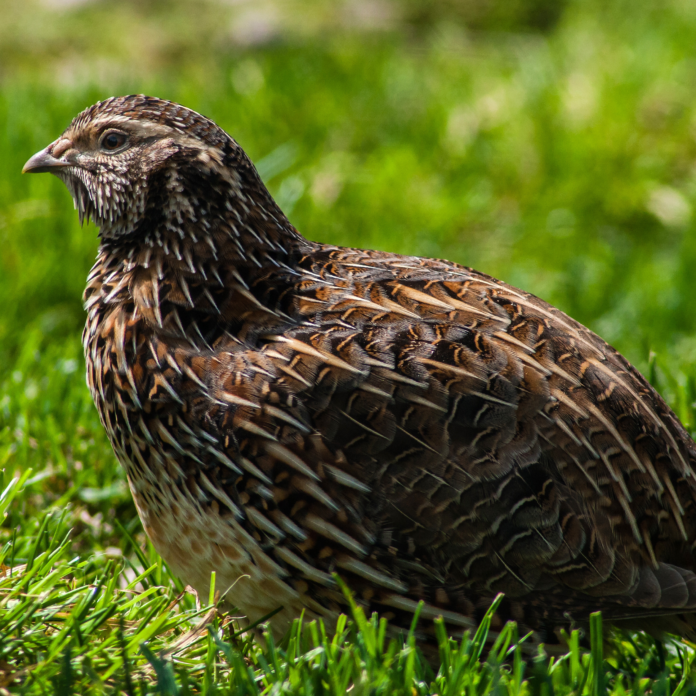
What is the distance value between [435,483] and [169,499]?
91cm

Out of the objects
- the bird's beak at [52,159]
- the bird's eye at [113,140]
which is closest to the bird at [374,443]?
Answer: the bird's eye at [113,140]

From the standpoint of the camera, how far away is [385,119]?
8.16 meters

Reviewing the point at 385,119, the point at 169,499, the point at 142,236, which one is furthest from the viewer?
the point at 385,119

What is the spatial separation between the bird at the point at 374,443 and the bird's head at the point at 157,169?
1 cm

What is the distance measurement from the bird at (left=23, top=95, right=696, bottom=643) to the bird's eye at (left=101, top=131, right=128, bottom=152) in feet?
0.47

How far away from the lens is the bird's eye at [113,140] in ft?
11.5

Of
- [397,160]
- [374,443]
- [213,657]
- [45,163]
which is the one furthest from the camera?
[397,160]

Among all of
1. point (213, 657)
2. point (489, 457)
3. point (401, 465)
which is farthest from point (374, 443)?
point (213, 657)

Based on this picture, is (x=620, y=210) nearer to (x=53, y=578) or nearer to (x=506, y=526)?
(x=506, y=526)

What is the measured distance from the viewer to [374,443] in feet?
9.93

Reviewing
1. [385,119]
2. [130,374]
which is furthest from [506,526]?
[385,119]

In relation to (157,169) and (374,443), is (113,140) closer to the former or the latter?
(157,169)

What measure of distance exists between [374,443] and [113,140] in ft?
5.04

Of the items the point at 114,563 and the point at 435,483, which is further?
the point at 114,563
